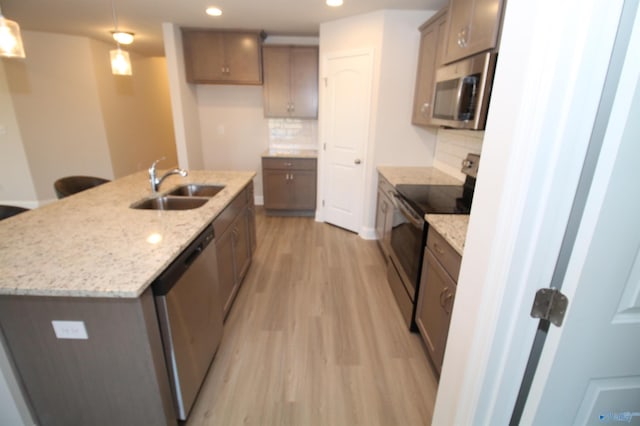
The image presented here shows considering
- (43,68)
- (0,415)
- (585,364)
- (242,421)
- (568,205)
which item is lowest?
(242,421)

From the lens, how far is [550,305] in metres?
0.74

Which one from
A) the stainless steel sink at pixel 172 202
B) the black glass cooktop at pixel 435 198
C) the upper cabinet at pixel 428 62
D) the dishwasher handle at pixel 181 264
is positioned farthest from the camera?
the upper cabinet at pixel 428 62

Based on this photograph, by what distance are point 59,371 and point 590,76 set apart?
6.31ft

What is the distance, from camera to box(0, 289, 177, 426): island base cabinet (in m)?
1.10

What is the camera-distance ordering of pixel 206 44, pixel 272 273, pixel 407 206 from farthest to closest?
pixel 206 44, pixel 272 273, pixel 407 206

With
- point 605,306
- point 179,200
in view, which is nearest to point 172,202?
point 179,200

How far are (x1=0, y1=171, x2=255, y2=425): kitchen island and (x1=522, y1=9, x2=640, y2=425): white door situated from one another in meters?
1.28

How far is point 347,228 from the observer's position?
391 centimetres

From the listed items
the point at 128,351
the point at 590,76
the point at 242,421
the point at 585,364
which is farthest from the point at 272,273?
the point at 590,76

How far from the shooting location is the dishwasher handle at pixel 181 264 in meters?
1.18

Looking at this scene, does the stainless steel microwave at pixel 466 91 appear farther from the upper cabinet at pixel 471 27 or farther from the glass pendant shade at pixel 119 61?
the glass pendant shade at pixel 119 61

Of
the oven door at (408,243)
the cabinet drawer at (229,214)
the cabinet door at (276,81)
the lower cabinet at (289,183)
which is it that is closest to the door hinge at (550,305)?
the oven door at (408,243)

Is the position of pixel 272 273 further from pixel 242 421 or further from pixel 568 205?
pixel 568 205

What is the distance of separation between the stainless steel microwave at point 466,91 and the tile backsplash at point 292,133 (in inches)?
100
